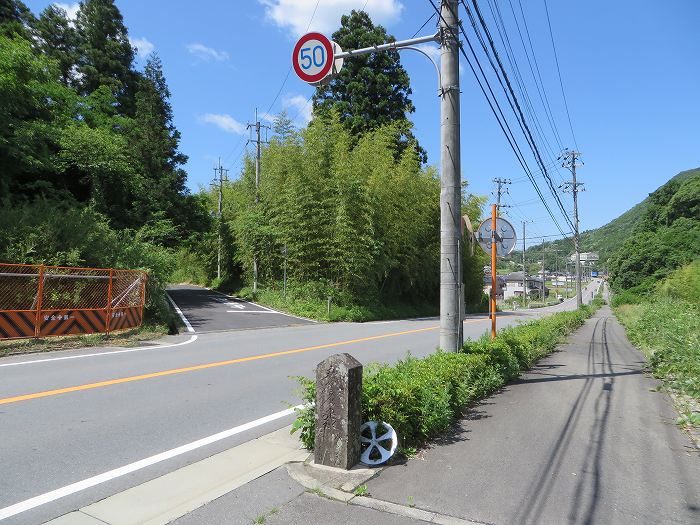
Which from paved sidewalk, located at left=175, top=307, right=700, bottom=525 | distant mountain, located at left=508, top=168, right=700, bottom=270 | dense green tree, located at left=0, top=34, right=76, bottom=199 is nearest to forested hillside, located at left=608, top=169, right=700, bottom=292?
distant mountain, located at left=508, top=168, right=700, bottom=270

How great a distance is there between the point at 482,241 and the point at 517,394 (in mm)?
3165

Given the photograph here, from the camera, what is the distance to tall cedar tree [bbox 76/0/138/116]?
29.3m

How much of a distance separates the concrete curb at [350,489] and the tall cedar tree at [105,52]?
3211 cm

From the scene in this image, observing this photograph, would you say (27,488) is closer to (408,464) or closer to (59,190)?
(408,464)

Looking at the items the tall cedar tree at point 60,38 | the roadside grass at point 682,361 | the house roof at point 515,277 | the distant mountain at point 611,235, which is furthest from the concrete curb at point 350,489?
the house roof at point 515,277

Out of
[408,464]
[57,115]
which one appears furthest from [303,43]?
[57,115]

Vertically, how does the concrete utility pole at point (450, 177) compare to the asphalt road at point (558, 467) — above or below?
above

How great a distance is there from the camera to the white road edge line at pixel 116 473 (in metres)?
3.38

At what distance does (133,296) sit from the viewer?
563 inches

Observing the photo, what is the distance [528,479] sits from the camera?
3.92m

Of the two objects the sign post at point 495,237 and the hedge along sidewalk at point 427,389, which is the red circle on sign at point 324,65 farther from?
the hedge along sidewalk at point 427,389

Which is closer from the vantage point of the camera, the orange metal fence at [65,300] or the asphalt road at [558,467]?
the asphalt road at [558,467]

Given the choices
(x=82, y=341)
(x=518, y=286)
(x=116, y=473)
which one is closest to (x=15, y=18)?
(x=82, y=341)

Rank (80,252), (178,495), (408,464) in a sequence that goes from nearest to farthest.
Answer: (178,495), (408,464), (80,252)
